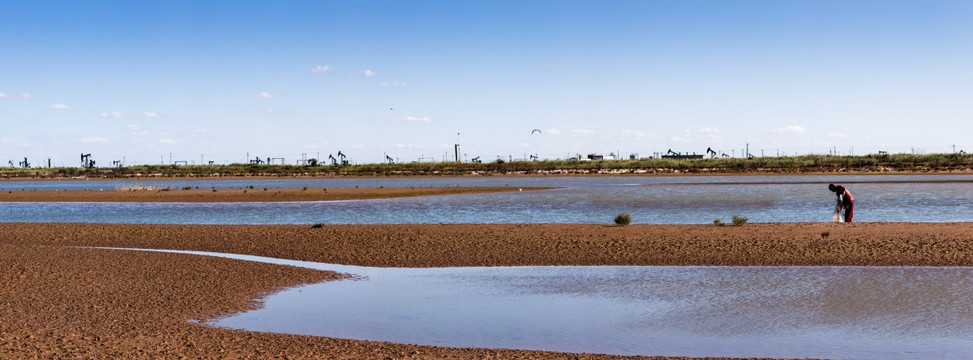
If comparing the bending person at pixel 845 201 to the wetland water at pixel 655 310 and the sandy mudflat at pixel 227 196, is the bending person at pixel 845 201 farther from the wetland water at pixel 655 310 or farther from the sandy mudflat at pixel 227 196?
the sandy mudflat at pixel 227 196

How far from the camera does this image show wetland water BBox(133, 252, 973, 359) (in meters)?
10.3

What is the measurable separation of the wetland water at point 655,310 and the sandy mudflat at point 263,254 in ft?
2.90

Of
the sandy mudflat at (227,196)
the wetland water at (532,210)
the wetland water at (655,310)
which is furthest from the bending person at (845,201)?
the sandy mudflat at (227,196)

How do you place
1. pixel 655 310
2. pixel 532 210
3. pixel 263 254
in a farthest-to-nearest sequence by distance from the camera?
pixel 532 210, pixel 263 254, pixel 655 310

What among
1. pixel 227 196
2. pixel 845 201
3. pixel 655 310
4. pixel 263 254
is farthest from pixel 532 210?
pixel 655 310

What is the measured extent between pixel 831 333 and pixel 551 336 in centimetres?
349

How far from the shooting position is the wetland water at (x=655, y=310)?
10.3m

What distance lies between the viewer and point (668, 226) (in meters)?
24.6

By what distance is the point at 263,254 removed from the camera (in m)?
20.4

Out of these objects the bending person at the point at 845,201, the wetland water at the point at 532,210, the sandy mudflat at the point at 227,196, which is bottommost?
the wetland water at the point at 532,210

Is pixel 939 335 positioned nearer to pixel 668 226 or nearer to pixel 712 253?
pixel 712 253

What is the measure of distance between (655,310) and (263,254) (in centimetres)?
1092

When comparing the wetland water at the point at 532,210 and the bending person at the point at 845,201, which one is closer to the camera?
the bending person at the point at 845,201

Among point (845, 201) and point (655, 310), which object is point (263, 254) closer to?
point (655, 310)
